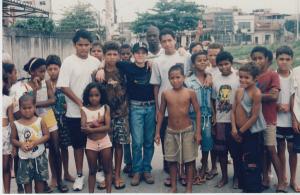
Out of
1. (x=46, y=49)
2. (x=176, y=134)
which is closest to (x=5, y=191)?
(x=176, y=134)

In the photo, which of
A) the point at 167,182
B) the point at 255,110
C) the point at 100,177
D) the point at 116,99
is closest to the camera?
the point at 255,110

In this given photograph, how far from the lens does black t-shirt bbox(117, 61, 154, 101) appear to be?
14.8ft

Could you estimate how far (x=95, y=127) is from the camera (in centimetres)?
410

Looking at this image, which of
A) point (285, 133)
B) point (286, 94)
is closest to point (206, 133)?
point (285, 133)

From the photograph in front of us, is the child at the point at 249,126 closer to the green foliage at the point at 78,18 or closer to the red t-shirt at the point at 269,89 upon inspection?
A: the red t-shirt at the point at 269,89

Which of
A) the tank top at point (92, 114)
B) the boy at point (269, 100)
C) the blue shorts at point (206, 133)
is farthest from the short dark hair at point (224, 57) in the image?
the tank top at point (92, 114)

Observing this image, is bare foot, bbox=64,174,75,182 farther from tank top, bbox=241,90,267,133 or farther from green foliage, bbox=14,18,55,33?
green foliage, bbox=14,18,55,33

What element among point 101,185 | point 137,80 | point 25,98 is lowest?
point 101,185

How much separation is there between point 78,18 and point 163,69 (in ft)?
54.0

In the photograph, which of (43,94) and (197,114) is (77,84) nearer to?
(43,94)

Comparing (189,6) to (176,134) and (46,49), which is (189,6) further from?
(176,134)

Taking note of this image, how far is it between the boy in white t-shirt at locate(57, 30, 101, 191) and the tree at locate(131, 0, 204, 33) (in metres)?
17.3

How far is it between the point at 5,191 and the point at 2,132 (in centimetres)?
66

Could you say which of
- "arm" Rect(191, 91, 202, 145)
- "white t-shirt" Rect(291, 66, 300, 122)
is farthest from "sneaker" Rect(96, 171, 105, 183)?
"white t-shirt" Rect(291, 66, 300, 122)
